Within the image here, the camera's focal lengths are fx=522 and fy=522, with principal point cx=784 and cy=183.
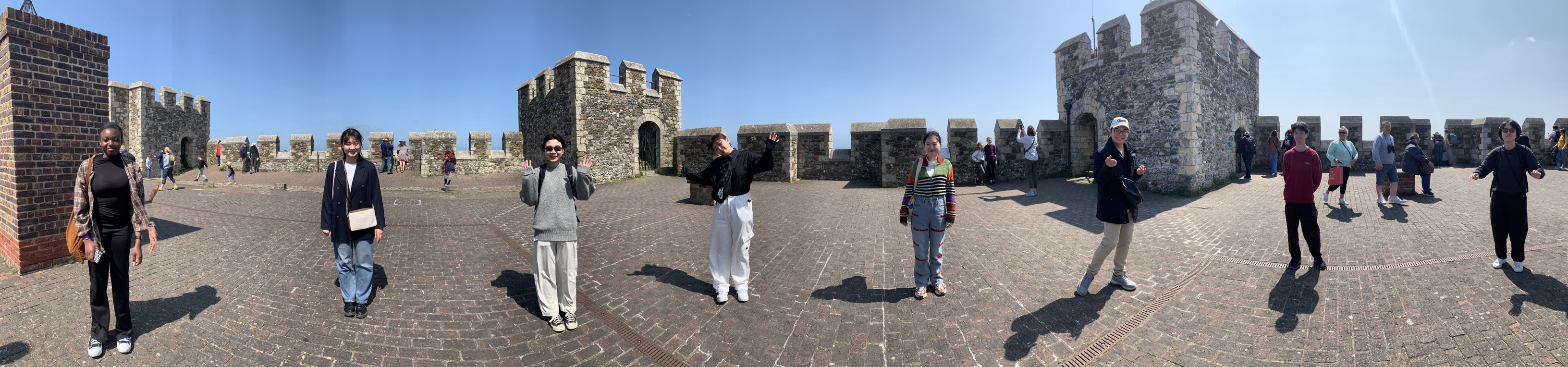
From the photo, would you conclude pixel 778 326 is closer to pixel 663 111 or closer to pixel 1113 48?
pixel 1113 48

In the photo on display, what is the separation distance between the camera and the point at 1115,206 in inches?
173

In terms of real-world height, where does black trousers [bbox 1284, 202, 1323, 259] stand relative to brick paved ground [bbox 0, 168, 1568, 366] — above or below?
above

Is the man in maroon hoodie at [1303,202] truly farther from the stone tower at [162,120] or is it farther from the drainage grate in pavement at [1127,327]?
the stone tower at [162,120]

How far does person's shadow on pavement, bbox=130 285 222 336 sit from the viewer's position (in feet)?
12.2

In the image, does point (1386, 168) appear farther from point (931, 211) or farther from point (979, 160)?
point (931, 211)

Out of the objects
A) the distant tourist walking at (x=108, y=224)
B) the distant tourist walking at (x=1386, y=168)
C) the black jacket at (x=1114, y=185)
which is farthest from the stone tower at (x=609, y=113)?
the distant tourist walking at (x=1386, y=168)

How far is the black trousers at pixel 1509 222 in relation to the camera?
4.78 metres

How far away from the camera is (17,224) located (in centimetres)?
523

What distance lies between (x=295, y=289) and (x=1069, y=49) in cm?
1680

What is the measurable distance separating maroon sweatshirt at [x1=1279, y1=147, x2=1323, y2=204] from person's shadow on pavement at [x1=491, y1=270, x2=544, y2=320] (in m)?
7.02

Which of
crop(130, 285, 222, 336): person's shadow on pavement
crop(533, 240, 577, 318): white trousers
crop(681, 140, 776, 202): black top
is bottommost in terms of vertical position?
crop(130, 285, 222, 336): person's shadow on pavement

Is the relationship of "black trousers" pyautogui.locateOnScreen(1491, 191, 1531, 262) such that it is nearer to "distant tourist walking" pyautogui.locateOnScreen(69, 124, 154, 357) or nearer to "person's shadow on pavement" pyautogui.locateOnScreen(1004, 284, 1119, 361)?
"person's shadow on pavement" pyautogui.locateOnScreen(1004, 284, 1119, 361)

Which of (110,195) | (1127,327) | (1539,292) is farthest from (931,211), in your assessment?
(110,195)

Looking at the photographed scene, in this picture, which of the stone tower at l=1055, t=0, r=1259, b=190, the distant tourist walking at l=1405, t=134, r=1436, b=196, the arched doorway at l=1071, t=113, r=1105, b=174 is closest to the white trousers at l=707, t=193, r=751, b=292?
the stone tower at l=1055, t=0, r=1259, b=190
